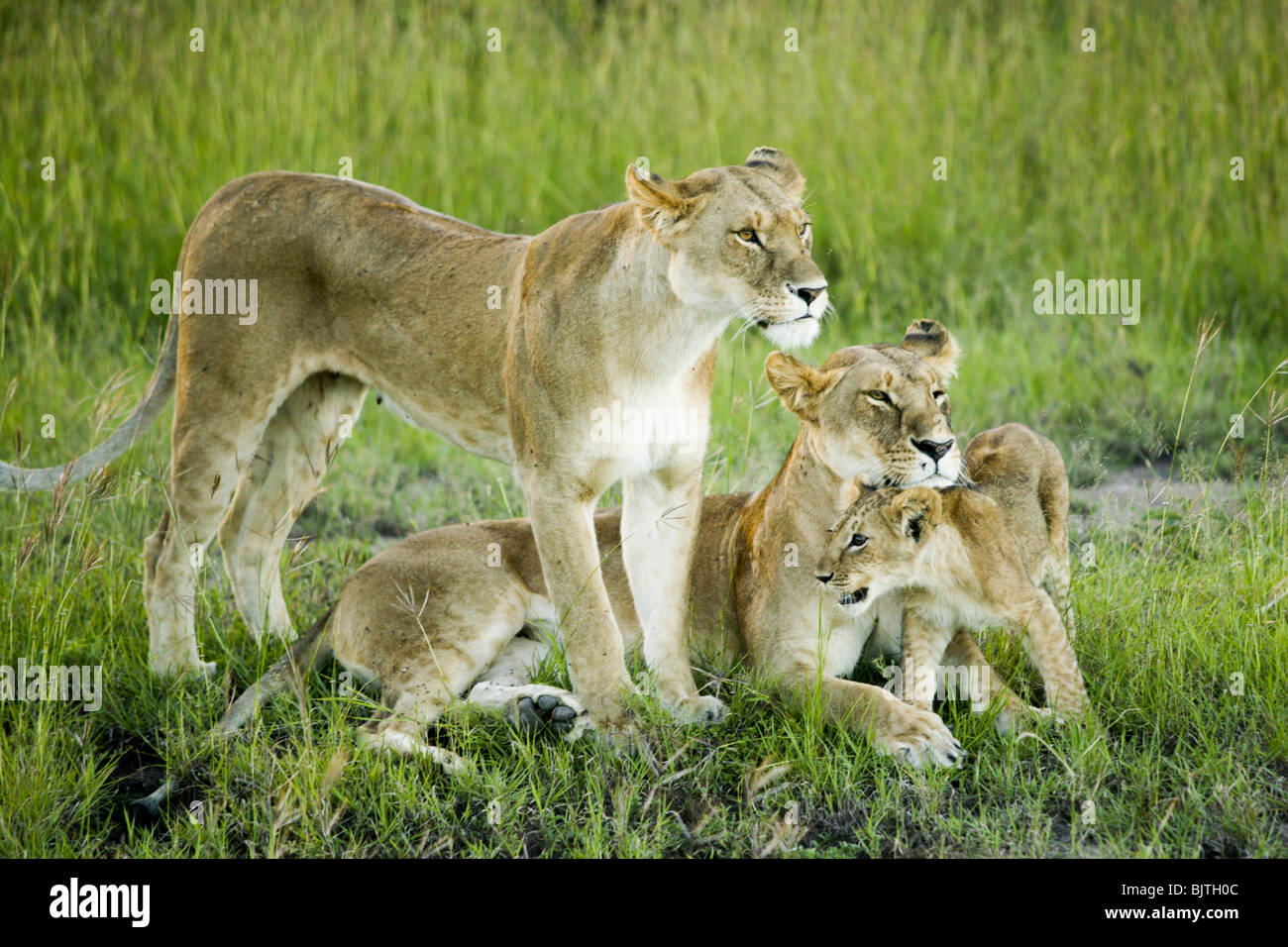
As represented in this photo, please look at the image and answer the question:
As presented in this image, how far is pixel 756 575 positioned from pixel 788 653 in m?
0.32

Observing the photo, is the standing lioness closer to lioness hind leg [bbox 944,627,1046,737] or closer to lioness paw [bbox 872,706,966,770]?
lioness paw [bbox 872,706,966,770]

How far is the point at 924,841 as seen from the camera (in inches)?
149

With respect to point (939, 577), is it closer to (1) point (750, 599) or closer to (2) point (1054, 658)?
(2) point (1054, 658)

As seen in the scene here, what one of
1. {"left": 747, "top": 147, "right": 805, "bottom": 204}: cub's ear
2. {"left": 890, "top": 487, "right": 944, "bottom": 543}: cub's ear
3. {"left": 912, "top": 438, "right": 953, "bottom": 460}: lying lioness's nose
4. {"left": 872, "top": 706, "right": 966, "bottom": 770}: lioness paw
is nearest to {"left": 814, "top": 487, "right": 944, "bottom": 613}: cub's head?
{"left": 890, "top": 487, "right": 944, "bottom": 543}: cub's ear

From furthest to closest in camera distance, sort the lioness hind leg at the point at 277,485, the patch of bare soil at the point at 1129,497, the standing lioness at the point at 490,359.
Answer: the patch of bare soil at the point at 1129,497, the lioness hind leg at the point at 277,485, the standing lioness at the point at 490,359

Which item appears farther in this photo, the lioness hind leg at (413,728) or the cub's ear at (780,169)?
the cub's ear at (780,169)

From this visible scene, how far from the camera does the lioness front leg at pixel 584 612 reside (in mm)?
4195

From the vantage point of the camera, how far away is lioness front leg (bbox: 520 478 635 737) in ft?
13.8

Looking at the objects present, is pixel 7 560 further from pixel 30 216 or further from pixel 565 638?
pixel 30 216

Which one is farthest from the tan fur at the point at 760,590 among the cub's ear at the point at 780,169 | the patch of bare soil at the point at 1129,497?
the patch of bare soil at the point at 1129,497

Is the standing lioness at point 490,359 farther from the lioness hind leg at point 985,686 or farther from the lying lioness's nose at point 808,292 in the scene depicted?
the lioness hind leg at point 985,686

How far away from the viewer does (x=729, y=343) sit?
21.4 ft

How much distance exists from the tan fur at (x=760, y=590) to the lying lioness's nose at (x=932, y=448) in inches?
0.7

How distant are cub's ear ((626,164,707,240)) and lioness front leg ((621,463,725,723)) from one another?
76 cm
